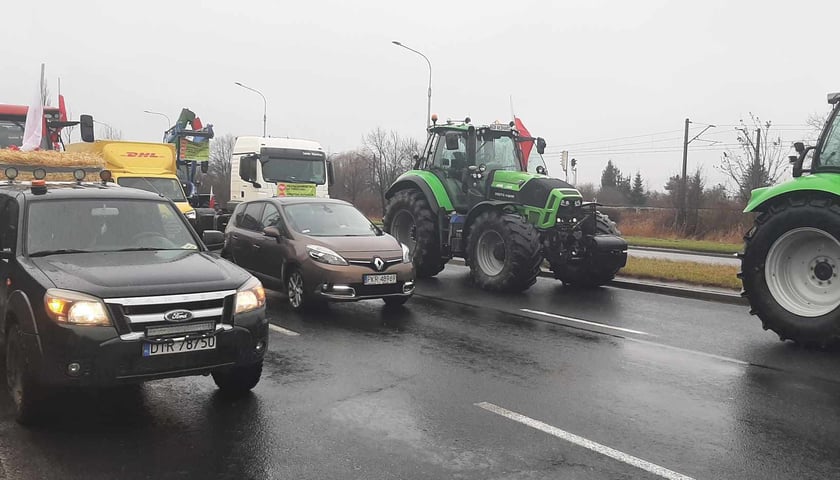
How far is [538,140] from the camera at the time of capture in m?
13.4

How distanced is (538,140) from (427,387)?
828cm

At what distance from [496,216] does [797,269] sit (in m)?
4.92

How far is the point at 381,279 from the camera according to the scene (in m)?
9.44

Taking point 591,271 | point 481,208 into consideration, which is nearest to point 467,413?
point 481,208

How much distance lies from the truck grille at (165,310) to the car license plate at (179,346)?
97mm

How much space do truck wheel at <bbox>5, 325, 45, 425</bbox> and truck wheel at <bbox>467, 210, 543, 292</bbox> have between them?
300 inches

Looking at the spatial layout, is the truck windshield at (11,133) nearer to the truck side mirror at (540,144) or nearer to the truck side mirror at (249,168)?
the truck side mirror at (249,168)

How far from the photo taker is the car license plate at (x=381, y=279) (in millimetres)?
9336

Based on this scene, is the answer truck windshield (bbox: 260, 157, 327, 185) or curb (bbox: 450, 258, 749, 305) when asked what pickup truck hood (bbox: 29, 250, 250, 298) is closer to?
curb (bbox: 450, 258, 749, 305)

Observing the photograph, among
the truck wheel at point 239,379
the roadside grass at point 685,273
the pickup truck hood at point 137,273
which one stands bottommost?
the truck wheel at point 239,379

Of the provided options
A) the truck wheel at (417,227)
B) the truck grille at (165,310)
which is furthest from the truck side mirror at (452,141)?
the truck grille at (165,310)

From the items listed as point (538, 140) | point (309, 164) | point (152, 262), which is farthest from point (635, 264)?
point (152, 262)

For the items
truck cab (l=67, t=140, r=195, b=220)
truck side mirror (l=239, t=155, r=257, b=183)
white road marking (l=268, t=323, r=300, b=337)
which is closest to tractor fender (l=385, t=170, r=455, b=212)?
white road marking (l=268, t=323, r=300, b=337)

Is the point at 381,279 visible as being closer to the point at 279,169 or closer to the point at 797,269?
the point at 797,269
